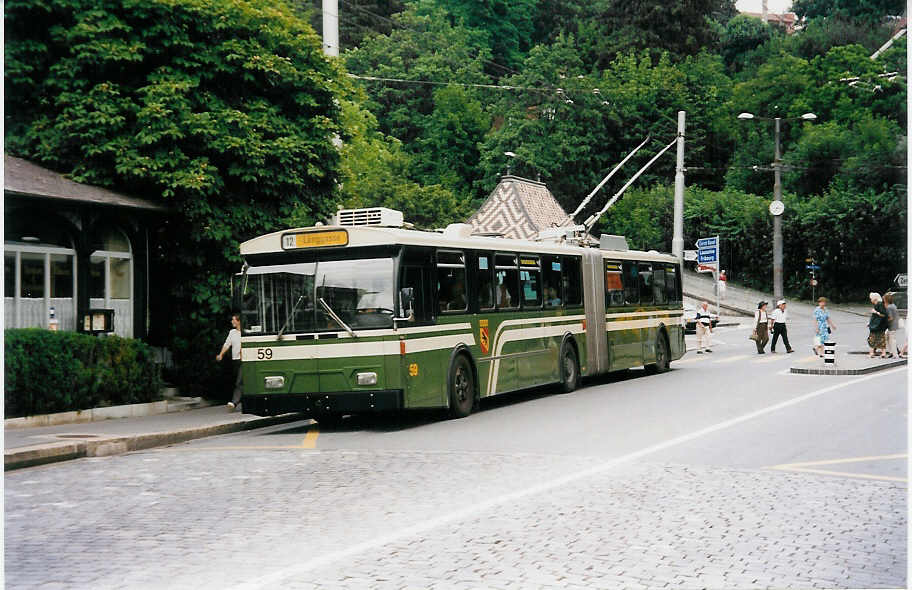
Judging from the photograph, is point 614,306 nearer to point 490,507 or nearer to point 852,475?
point 852,475

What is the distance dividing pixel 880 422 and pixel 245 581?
11.2 m

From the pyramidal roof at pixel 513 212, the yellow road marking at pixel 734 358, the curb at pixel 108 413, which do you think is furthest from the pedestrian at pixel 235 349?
the pyramidal roof at pixel 513 212

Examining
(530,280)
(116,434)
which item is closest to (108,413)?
(116,434)

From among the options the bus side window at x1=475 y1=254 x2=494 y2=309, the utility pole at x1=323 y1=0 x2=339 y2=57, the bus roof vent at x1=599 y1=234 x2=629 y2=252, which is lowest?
the bus side window at x1=475 y1=254 x2=494 y2=309

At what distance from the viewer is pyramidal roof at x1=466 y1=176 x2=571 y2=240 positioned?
55938 millimetres

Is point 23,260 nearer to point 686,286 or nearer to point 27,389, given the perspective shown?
point 27,389

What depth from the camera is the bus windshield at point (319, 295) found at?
15.1 m

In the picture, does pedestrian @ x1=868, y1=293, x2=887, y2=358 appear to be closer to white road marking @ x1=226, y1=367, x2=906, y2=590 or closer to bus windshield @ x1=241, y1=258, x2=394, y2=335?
white road marking @ x1=226, y1=367, x2=906, y2=590

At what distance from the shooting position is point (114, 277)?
19156 mm

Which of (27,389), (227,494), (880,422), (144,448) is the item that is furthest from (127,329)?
(880,422)

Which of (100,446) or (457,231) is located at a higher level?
(457,231)

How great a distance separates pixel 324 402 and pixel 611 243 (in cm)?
1047

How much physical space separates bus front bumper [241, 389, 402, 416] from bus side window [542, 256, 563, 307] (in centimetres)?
579

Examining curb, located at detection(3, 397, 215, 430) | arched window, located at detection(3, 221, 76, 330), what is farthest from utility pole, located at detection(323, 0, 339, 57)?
curb, located at detection(3, 397, 215, 430)
